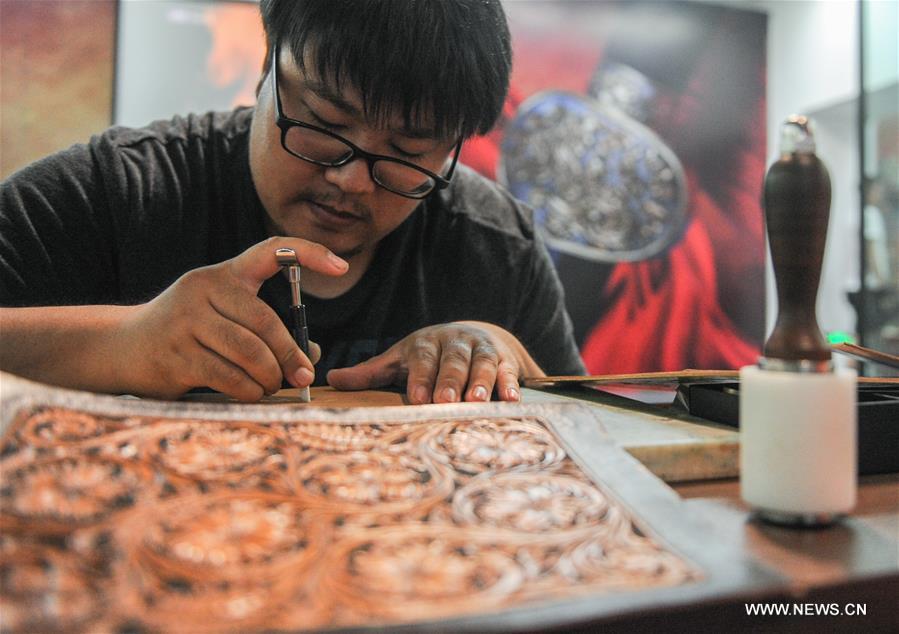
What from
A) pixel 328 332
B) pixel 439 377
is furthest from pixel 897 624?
pixel 328 332

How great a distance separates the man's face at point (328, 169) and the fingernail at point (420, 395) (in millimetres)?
378

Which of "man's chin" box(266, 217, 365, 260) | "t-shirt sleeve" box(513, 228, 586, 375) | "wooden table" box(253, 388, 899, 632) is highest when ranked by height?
"man's chin" box(266, 217, 365, 260)

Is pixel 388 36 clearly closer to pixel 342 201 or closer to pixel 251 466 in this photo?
pixel 342 201

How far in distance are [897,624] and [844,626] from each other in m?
0.03

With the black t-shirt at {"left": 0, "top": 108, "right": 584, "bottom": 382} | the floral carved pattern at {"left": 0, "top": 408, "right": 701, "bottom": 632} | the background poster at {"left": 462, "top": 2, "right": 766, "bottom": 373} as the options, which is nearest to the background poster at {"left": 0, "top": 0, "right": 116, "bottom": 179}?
the black t-shirt at {"left": 0, "top": 108, "right": 584, "bottom": 382}

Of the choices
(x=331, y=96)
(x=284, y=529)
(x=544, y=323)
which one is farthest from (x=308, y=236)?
(x=284, y=529)

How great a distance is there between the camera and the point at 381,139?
1043 millimetres

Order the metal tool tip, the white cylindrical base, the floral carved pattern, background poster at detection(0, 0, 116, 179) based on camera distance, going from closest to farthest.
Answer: the floral carved pattern < the white cylindrical base < the metal tool tip < background poster at detection(0, 0, 116, 179)

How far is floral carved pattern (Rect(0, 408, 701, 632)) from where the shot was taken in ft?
1.11

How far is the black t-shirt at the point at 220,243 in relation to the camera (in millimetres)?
1165

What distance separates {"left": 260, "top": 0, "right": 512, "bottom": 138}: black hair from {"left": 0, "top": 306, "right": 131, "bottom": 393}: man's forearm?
0.46 meters

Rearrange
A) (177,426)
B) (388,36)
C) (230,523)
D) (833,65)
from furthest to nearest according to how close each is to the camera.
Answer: (833,65), (388,36), (177,426), (230,523)

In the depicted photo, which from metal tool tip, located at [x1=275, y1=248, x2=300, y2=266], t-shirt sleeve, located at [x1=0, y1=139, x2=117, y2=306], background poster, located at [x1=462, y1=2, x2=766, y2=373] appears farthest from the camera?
background poster, located at [x1=462, y1=2, x2=766, y2=373]

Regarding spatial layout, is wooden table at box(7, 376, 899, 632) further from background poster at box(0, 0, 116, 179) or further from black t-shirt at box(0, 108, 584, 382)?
background poster at box(0, 0, 116, 179)
